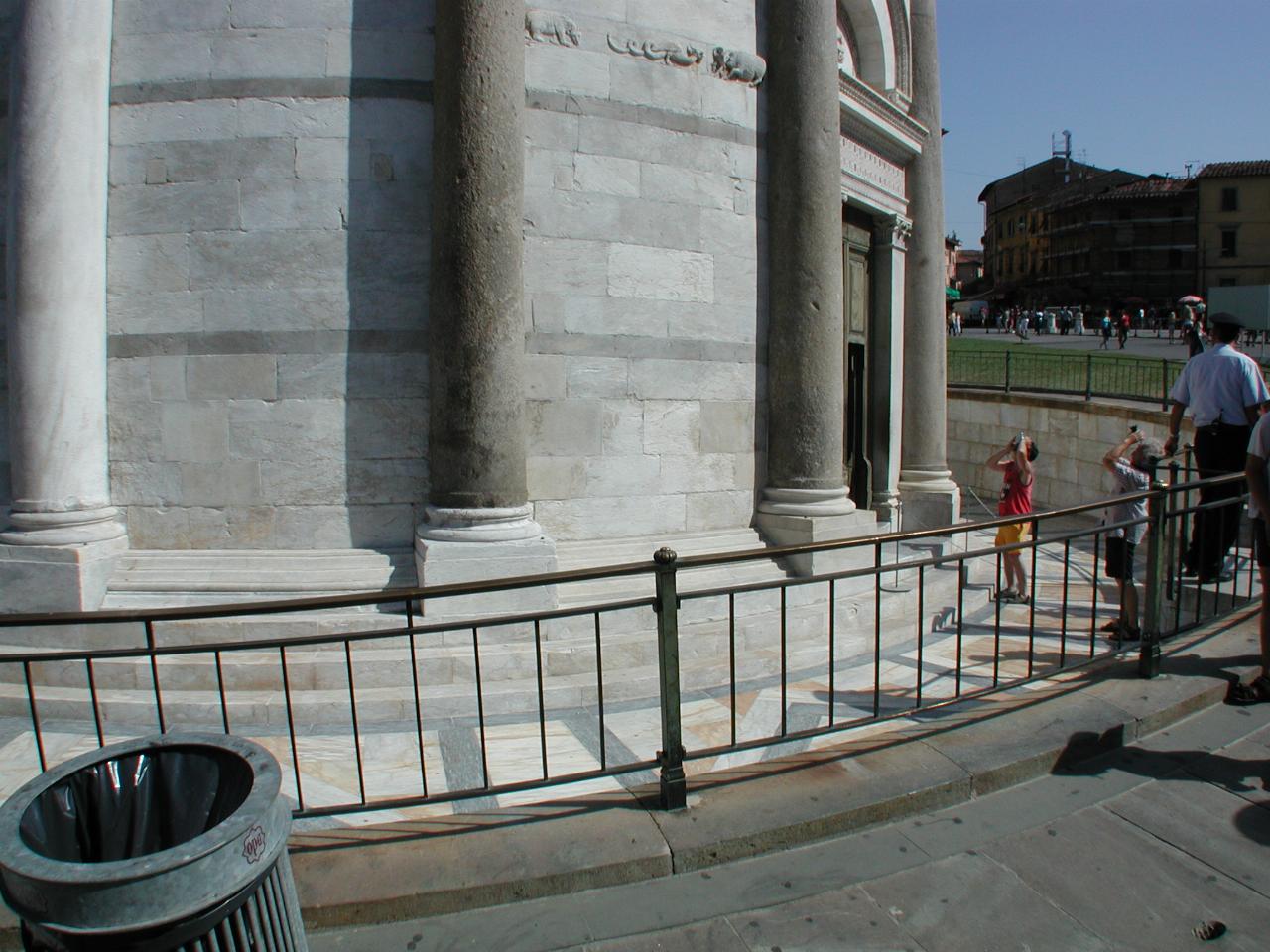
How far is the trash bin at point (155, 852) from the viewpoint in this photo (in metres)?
2.01

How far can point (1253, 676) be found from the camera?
518cm

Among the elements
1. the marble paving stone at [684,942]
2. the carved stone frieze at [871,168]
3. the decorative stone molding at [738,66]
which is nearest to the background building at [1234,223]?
the carved stone frieze at [871,168]

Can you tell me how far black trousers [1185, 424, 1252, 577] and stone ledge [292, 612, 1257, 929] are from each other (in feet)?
6.64

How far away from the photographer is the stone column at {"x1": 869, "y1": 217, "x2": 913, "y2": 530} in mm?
10281

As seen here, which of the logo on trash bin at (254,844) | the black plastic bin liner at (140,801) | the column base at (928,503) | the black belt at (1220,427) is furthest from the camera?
the column base at (928,503)

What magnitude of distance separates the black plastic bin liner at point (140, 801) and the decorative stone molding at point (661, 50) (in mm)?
5896

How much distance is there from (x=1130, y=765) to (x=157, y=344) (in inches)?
257

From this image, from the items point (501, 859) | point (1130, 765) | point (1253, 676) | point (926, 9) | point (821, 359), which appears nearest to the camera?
point (501, 859)

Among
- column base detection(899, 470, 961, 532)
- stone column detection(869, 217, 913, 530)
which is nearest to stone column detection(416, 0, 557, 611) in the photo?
stone column detection(869, 217, 913, 530)

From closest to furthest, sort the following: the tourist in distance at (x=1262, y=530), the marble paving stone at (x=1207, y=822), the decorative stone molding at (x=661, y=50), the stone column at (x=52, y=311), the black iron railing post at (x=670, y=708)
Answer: the marble paving stone at (x=1207, y=822) → the black iron railing post at (x=670, y=708) → the tourist in distance at (x=1262, y=530) → the stone column at (x=52, y=311) → the decorative stone molding at (x=661, y=50)

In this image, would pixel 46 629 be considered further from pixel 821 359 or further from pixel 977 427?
pixel 977 427

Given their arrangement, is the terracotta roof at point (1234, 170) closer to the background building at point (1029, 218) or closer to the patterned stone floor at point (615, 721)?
the background building at point (1029, 218)

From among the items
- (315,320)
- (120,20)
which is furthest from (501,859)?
(120,20)

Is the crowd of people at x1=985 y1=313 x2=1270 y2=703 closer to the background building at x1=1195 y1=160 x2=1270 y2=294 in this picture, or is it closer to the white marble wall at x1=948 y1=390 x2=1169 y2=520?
the white marble wall at x1=948 y1=390 x2=1169 y2=520
